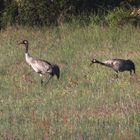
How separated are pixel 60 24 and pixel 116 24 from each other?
2.22 meters

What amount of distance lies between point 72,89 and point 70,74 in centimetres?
194

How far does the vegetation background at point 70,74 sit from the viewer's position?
9.72 m

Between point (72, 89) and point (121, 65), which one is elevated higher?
point (121, 65)

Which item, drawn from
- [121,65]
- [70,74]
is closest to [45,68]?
[70,74]

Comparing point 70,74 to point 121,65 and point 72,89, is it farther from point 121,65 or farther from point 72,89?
point 72,89

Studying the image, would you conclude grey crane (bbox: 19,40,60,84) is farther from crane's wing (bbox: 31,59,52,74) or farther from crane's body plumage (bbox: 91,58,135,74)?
crane's body plumage (bbox: 91,58,135,74)

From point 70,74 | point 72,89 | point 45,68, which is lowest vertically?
point 72,89

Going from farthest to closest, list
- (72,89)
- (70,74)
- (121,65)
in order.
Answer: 1. (70,74)
2. (121,65)
3. (72,89)

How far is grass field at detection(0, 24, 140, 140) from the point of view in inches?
375

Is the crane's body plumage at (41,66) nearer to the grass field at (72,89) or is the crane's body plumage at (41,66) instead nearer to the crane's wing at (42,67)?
the crane's wing at (42,67)

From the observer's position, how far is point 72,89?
506 inches

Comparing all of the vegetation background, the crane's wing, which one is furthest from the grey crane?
the vegetation background

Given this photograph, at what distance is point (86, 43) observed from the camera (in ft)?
62.7

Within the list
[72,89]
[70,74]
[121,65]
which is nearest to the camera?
[72,89]
